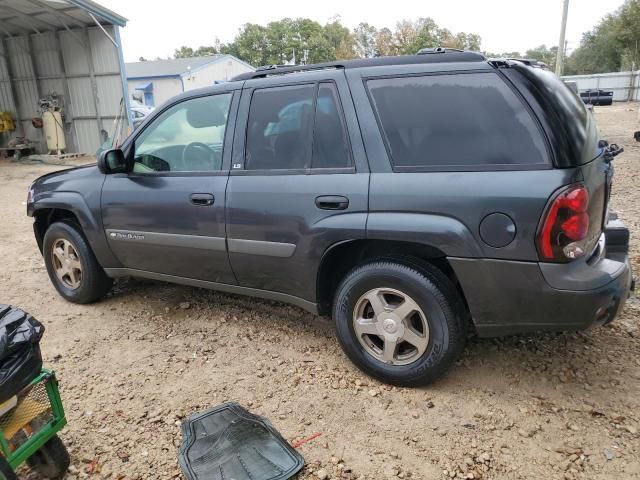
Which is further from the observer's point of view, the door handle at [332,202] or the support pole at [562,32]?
the support pole at [562,32]

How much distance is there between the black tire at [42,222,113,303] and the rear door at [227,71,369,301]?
1.57m

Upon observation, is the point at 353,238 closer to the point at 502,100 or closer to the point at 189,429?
the point at 502,100

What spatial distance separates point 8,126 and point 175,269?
17.0 metres

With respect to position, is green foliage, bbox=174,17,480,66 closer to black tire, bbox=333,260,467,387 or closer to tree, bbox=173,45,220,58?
tree, bbox=173,45,220,58

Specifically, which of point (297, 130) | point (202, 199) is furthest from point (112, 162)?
point (297, 130)

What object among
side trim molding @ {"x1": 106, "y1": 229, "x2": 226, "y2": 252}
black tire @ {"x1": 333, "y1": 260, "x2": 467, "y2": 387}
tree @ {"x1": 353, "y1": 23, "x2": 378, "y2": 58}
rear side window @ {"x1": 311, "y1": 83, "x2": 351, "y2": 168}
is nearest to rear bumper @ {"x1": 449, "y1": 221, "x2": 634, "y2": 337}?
black tire @ {"x1": 333, "y1": 260, "x2": 467, "y2": 387}

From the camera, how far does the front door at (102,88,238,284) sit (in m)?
3.41

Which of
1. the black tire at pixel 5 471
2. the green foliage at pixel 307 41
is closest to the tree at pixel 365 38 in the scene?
the green foliage at pixel 307 41

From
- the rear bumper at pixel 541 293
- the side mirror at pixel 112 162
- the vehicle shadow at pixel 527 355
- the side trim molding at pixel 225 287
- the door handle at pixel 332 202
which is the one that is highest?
the side mirror at pixel 112 162

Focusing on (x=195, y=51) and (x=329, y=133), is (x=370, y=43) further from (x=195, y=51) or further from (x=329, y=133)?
(x=329, y=133)

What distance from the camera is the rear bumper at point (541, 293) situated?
242 cm

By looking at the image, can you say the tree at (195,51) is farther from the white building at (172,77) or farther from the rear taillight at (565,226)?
the rear taillight at (565,226)

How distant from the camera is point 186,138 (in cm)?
369

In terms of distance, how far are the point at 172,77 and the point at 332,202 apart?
4014 cm
